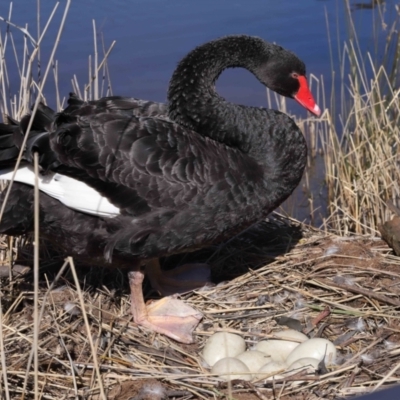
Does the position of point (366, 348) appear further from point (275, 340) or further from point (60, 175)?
point (60, 175)

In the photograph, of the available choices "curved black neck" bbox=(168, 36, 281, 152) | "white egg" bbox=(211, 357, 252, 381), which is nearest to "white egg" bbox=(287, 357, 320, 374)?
"white egg" bbox=(211, 357, 252, 381)

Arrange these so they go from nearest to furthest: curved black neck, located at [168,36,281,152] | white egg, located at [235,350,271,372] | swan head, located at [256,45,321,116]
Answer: white egg, located at [235,350,271,372], curved black neck, located at [168,36,281,152], swan head, located at [256,45,321,116]

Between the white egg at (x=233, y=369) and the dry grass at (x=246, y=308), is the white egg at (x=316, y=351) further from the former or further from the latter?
the white egg at (x=233, y=369)

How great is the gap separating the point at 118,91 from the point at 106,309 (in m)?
2.56

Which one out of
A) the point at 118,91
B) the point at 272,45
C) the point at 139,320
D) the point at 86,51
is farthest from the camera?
the point at 86,51

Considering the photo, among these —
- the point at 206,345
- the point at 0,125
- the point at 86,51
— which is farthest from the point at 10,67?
the point at 206,345

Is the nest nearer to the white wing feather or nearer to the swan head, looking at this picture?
the white wing feather

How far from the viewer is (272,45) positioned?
3105 millimetres

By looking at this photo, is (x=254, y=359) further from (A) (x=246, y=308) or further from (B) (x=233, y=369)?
(A) (x=246, y=308)

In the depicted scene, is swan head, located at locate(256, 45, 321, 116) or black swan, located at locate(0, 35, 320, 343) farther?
swan head, located at locate(256, 45, 321, 116)

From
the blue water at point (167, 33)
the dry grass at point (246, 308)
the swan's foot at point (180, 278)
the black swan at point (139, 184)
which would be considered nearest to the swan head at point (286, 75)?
the black swan at point (139, 184)

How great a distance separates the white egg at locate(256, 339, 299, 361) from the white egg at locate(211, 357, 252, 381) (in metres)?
0.18

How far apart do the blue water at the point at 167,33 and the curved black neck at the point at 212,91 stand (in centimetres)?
211

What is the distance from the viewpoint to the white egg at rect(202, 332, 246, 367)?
259 centimetres
